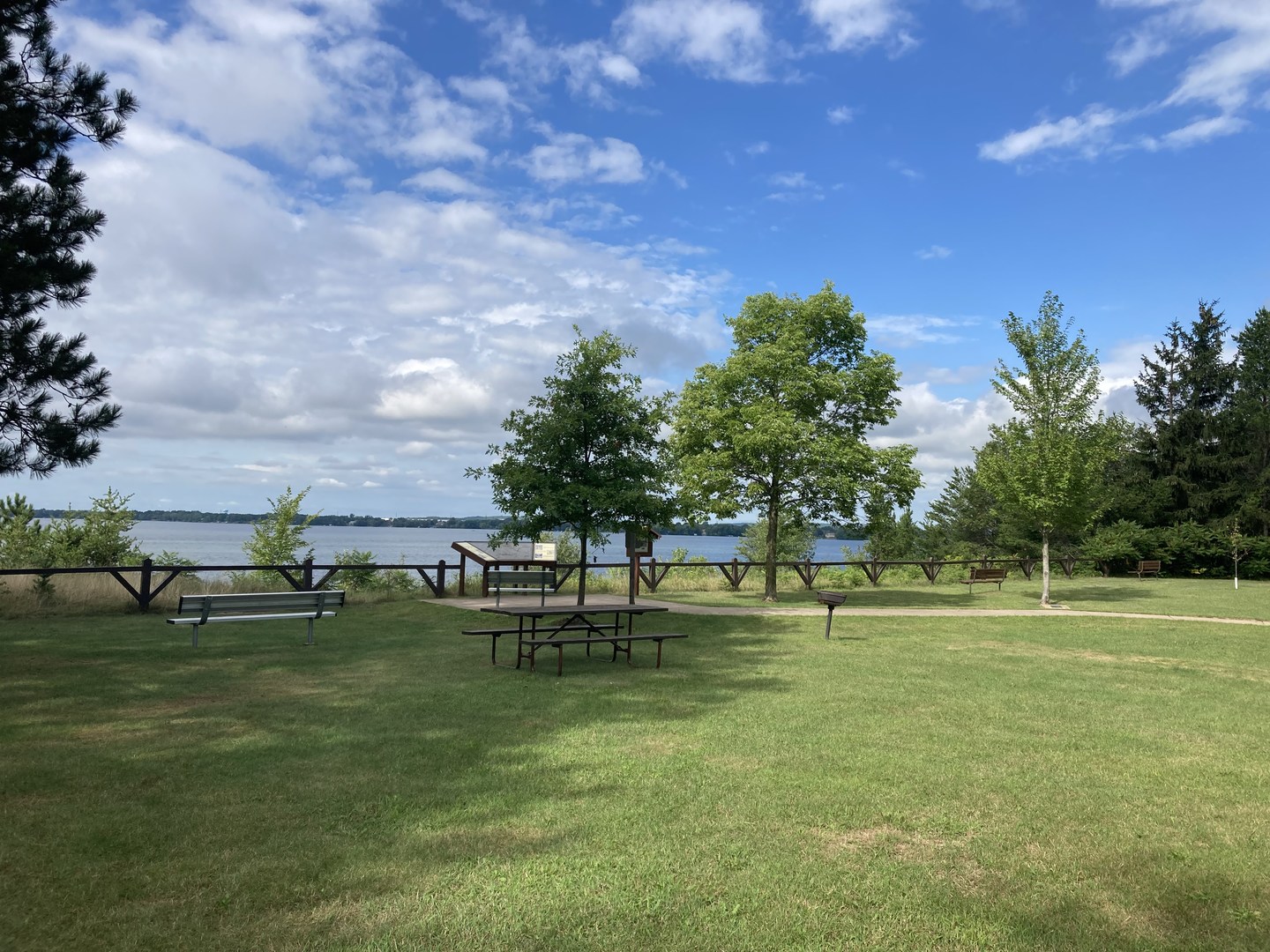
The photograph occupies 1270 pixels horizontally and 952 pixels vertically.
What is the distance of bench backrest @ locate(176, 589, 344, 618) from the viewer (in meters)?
11.5

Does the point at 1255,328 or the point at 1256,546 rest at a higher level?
the point at 1255,328

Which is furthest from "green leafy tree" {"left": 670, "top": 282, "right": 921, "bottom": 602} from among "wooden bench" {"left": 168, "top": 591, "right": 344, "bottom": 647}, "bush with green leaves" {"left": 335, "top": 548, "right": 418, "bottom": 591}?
"wooden bench" {"left": 168, "top": 591, "right": 344, "bottom": 647}

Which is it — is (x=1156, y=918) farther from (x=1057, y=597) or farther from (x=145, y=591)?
(x=1057, y=597)

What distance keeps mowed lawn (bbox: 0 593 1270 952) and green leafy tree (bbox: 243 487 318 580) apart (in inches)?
478

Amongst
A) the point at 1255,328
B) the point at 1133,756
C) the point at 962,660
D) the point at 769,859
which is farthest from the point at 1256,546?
the point at 769,859

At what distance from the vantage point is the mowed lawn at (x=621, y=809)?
12.0 feet

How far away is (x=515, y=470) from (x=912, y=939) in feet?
41.0

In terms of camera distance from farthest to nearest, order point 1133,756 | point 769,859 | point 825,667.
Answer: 1. point 825,667
2. point 1133,756
3. point 769,859

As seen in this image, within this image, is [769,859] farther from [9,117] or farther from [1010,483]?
[1010,483]

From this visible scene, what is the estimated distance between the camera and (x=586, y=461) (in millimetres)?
15781

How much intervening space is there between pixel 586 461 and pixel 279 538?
432 inches

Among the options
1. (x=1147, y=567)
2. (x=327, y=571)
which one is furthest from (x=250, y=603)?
(x=1147, y=567)

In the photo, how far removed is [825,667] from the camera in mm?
10891

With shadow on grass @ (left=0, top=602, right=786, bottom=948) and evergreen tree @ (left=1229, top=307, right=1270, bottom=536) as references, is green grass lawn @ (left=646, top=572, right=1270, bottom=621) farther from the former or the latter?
shadow on grass @ (left=0, top=602, right=786, bottom=948)
